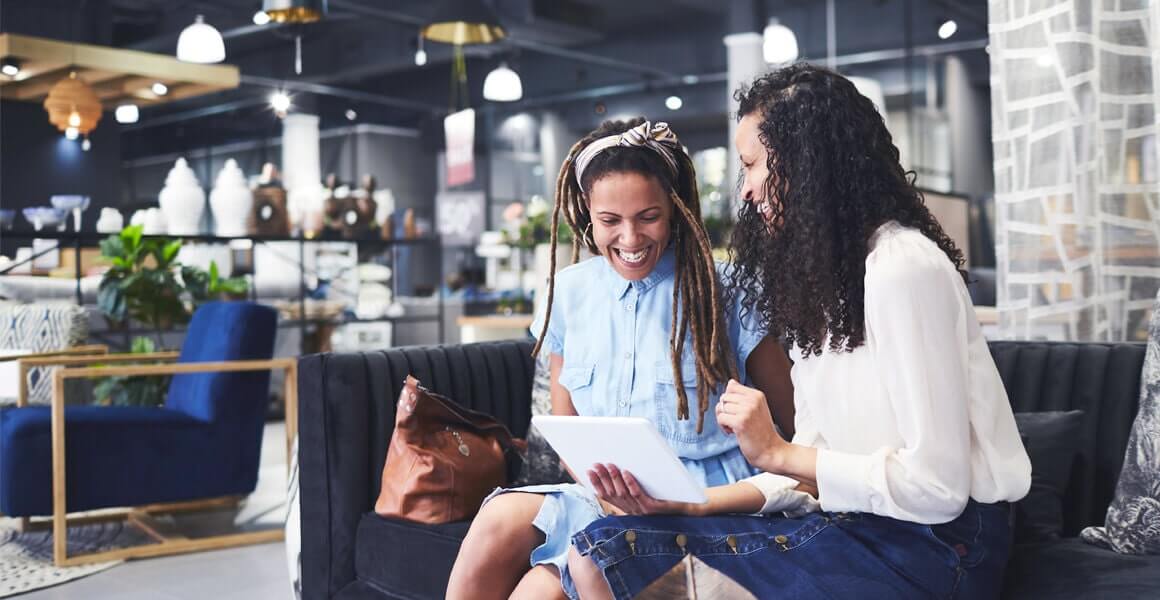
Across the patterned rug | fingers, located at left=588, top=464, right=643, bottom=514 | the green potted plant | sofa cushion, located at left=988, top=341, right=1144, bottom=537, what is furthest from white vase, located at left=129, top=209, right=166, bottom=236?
fingers, located at left=588, top=464, right=643, bottom=514

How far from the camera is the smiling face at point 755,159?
5.06 feet

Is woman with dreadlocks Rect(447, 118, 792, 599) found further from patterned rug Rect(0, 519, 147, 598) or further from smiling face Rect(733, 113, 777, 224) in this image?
patterned rug Rect(0, 519, 147, 598)

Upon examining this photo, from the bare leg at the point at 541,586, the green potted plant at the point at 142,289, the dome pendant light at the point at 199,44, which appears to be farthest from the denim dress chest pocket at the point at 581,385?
the dome pendant light at the point at 199,44

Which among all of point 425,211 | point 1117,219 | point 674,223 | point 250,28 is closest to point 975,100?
point 425,211

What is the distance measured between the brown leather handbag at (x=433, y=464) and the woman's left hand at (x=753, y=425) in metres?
1.15

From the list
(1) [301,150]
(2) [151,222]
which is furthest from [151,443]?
(1) [301,150]

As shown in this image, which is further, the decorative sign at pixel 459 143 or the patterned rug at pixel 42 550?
the decorative sign at pixel 459 143

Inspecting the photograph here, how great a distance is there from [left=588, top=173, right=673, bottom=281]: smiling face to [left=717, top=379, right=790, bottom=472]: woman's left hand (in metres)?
0.49

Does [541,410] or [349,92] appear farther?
[349,92]

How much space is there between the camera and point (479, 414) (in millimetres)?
2586

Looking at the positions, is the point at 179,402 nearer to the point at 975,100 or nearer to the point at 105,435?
the point at 105,435

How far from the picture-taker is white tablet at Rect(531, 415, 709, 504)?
4.25 feet

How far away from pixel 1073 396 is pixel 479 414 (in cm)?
135

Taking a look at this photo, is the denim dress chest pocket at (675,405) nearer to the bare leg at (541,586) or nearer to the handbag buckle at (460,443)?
the bare leg at (541,586)
